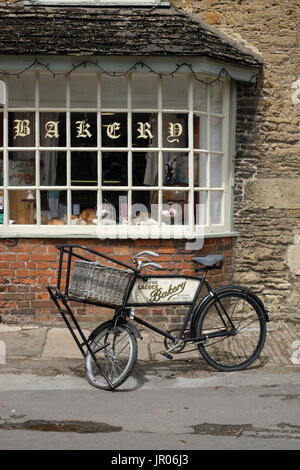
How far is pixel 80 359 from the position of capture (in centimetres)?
668

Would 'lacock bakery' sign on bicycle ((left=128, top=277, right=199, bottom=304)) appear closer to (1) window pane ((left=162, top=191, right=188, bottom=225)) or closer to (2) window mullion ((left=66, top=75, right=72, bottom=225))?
(1) window pane ((left=162, top=191, right=188, bottom=225))

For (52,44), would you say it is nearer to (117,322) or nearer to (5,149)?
(5,149)

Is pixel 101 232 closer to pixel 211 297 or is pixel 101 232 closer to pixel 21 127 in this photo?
pixel 21 127

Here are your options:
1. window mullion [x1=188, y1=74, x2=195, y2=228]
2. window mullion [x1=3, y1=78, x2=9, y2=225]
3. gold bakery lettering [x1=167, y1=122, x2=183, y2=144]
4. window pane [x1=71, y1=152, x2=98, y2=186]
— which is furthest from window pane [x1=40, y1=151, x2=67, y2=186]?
window mullion [x1=188, y1=74, x2=195, y2=228]

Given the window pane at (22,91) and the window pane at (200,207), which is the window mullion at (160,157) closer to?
the window pane at (200,207)

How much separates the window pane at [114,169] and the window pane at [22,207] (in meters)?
0.93

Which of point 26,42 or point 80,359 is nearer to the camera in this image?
point 80,359

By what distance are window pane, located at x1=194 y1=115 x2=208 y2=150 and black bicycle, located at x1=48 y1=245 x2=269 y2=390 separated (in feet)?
7.65

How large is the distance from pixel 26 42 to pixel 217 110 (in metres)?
2.49

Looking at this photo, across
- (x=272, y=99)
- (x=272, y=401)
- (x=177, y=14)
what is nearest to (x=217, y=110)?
(x=272, y=99)

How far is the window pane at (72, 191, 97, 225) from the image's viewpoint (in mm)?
8086

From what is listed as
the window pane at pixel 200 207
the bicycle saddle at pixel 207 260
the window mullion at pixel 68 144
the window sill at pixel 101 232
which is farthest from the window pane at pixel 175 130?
the bicycle saddle at pixel 207 260

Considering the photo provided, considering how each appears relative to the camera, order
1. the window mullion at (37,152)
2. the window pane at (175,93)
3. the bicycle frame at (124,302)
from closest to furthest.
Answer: the bicycle frame at (124,302) < the window mullion at (37,152) < the window pane at (175,93)

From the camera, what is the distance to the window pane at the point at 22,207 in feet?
26.6
